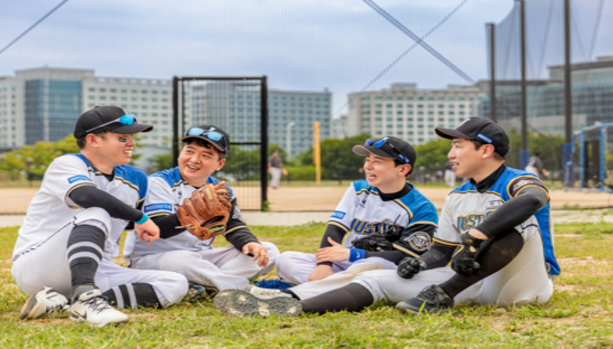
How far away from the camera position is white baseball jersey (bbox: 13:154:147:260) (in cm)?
277

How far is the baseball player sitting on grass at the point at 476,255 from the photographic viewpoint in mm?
2537

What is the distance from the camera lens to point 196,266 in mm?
3203

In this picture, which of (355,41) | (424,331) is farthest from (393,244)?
(355,41)

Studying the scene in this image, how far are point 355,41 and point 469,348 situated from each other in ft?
36.3

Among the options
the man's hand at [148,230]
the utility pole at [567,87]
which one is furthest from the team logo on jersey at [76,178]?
the utility pole at [567,87]

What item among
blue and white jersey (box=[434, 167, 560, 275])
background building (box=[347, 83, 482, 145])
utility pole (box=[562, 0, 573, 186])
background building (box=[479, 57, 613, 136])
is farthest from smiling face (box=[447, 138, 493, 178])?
utility pole (box=[562, 0, 573, 186])

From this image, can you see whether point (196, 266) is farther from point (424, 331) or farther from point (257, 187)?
point (257, 187)

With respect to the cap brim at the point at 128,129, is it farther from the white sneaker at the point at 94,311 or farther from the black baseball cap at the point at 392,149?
the black baseball cap at the point at 392,149

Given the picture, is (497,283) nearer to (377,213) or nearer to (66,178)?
(377,213)

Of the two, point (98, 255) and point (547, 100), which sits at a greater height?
point (547, 100)

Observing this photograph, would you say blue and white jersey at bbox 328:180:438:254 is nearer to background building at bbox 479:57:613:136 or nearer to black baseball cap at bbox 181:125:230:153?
black baseball cap at bbox 181:125:230:153

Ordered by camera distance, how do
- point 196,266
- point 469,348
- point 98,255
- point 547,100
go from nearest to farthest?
point 469,348 < point 98,255 < point 196,266 < point 547,100

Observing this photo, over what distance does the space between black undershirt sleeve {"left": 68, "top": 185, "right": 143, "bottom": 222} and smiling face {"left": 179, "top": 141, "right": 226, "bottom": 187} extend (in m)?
0.71

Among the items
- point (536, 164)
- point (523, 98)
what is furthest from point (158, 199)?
point (523, 98)
